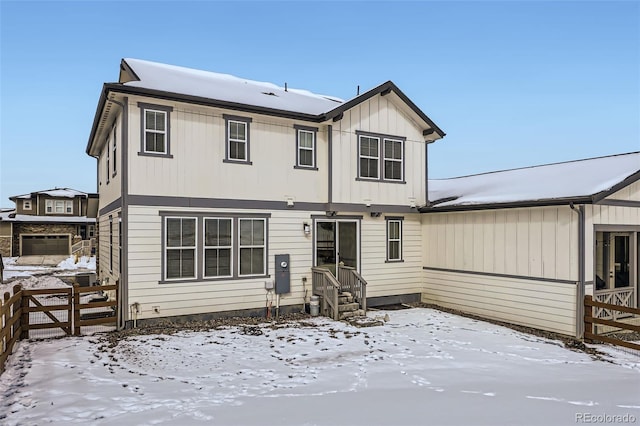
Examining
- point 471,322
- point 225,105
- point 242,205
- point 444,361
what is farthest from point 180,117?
point 471,322

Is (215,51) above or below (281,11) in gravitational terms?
above

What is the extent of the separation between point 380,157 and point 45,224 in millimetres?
32594

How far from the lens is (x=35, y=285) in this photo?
17.4 metres

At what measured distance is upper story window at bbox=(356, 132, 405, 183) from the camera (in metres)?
12.9

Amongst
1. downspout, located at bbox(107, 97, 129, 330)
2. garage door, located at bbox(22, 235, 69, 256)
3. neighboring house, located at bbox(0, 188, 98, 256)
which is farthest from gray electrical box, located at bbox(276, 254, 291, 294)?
garage door, located at bbox(22, 235, 69, 256)

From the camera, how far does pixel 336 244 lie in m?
12.8

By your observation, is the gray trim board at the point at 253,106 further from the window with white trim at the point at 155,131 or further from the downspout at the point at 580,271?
the downspout at the point at 580,271

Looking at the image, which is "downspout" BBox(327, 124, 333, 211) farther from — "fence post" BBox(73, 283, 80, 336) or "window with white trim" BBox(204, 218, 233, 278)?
"fence post" BBox(73, 283, 80, 336)

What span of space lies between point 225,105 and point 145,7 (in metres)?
10.5

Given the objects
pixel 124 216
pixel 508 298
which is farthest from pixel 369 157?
pixel 124 216

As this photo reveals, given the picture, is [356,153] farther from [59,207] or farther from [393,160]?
[59,207]

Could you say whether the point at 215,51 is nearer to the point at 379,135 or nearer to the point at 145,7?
the point at 145,7

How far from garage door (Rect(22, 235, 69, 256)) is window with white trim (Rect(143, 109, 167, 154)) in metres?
30.1

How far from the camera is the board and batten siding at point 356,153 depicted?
41.0 feet
